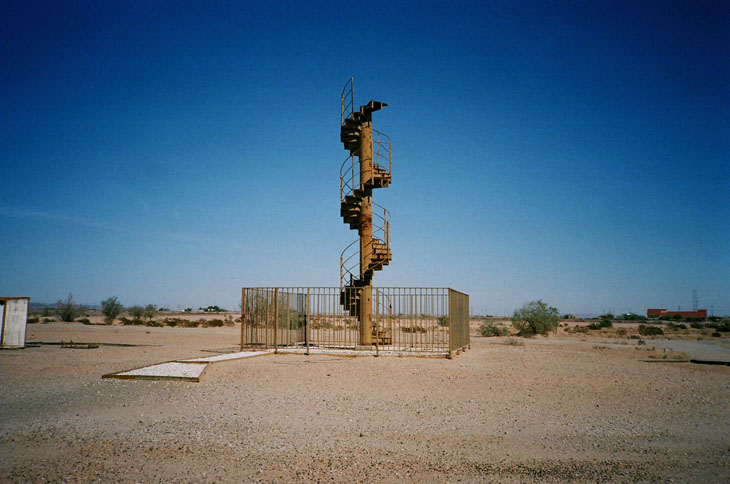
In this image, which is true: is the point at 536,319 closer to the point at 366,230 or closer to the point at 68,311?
the point at 366,230

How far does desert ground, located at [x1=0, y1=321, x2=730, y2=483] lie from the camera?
6.40 metres

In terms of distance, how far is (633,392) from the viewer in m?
12.3

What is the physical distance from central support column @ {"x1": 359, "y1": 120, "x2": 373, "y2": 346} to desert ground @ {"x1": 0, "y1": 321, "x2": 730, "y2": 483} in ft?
17.9

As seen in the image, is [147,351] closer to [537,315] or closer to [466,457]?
[466,457]

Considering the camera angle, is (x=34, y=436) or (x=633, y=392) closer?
(x=34, y=436)

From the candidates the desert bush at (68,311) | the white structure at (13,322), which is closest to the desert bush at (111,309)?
the desert bush at (68,311)

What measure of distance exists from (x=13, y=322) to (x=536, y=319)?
116ft

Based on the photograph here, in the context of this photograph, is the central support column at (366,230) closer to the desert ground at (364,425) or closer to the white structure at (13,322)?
the desert ground at (364,425)

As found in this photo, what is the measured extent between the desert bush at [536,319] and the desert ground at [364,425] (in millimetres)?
25120

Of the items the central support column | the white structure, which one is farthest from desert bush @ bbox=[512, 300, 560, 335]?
the white structure

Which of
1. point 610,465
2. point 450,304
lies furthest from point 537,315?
point 610,465

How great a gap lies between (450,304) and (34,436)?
12884 mm

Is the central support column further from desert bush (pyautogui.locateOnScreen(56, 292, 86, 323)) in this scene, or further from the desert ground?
desert bush (pyautogui.locateOnScreen(56, 292, 86, 323))

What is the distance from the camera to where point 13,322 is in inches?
828
